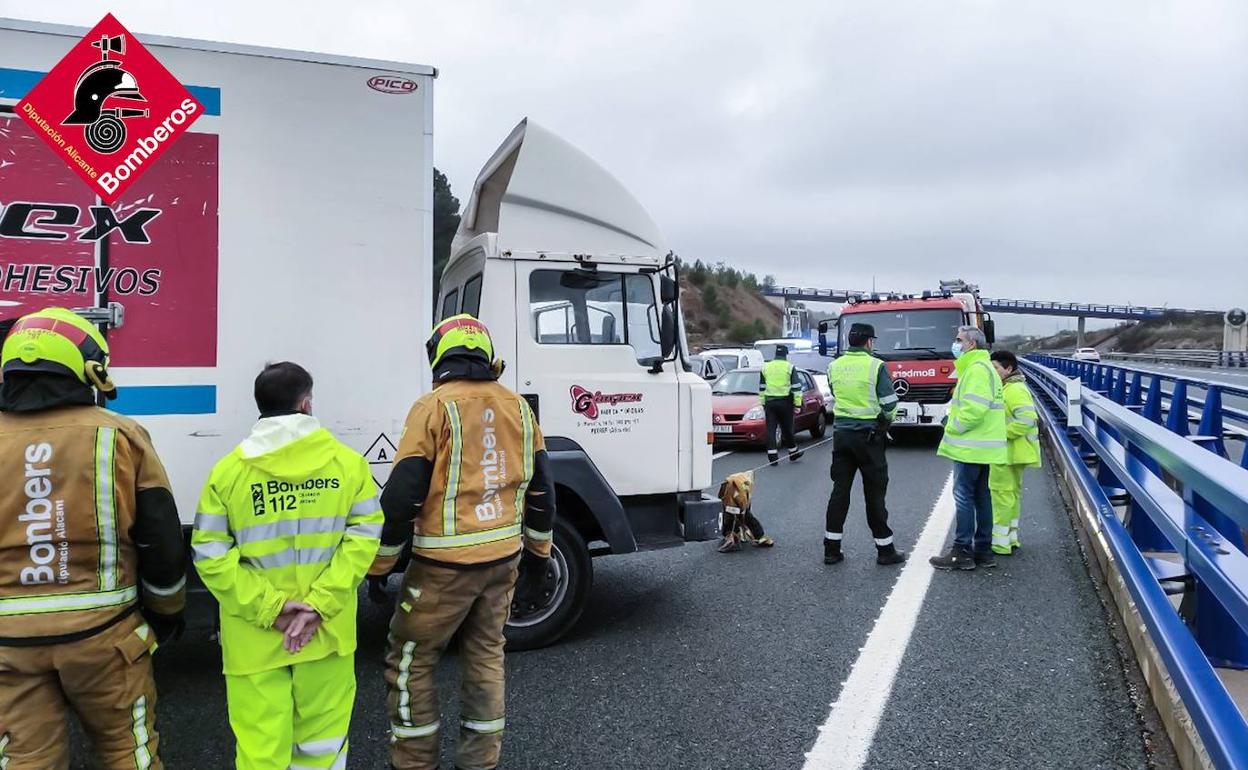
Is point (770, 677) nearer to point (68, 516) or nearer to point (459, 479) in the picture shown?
point (459, 479)

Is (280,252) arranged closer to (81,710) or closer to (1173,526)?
(81,710)

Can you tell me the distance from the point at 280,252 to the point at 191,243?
1.25ft

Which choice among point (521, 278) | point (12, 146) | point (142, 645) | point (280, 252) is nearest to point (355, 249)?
point (280, 252)

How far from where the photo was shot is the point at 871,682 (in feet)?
14.4

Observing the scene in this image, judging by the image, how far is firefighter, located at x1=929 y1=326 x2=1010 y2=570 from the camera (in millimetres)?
6594

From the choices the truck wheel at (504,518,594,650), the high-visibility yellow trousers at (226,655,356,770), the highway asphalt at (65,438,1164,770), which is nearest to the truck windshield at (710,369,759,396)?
the highway asphalt at (65,438,1164,770)

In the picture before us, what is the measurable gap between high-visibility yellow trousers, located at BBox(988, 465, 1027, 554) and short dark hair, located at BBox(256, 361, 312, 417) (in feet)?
18.8

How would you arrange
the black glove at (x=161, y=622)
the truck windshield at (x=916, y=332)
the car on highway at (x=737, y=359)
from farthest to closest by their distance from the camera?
the car on highway at (x=737, y=359) → the truck windshield at (x=916, y=332) → the black glove at (x=161, y=622)

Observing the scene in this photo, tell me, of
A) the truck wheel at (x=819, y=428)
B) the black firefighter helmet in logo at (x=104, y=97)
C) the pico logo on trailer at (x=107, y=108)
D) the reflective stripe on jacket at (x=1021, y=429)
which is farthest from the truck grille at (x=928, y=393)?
the black firefighter helmet in logo at (x=104, y=97)

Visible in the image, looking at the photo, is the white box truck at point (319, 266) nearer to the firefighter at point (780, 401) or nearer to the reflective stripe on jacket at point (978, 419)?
the reflective stripe on jacket at point (978, 419)

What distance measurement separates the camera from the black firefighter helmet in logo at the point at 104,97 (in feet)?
12.5

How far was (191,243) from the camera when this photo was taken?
4.02 metres

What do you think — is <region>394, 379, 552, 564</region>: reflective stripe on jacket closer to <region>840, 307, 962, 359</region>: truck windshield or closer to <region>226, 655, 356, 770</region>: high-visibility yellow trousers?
<region>226, 655, 356, 770</region>: high-visibility yellow trousers

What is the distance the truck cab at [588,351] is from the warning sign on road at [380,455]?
0.88 meters
